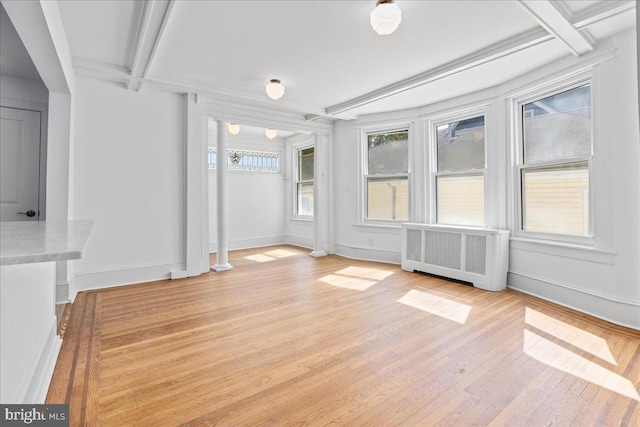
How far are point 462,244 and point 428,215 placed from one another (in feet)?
2.89

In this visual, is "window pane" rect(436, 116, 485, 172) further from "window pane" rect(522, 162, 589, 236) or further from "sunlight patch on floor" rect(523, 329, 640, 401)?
"sunlight patch on floor" rect(523, 329, 640, 401)

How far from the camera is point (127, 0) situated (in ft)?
7.69

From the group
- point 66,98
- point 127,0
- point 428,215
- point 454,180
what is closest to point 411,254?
point 428,215

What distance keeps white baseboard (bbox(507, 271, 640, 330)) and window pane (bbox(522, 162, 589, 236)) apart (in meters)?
0.58

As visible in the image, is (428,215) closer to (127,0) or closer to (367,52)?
(367,52)

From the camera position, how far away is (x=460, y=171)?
174 inches

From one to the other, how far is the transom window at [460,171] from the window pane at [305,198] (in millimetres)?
3012

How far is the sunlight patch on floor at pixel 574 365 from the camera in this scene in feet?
6.02

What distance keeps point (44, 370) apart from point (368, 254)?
14.7 ft

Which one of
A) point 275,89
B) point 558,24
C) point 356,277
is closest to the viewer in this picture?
point 558,24

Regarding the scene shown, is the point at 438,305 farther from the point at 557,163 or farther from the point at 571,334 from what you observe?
the point at 557,163

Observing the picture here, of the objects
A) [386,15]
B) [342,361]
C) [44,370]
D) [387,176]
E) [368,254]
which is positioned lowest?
[342,361]

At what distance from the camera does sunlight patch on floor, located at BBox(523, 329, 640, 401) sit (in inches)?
72.2

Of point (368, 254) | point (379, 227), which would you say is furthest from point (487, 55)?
point (368, 254)
